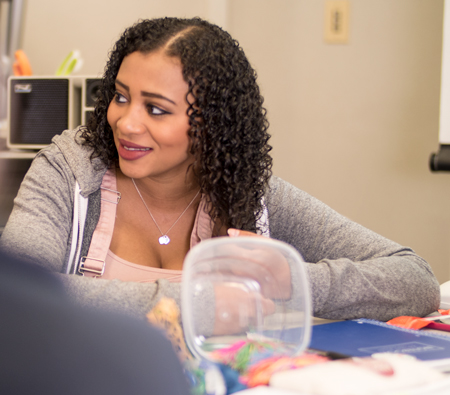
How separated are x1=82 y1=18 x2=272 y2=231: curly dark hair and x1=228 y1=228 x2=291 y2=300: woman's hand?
2.16ft

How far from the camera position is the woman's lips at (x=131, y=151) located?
103 cm

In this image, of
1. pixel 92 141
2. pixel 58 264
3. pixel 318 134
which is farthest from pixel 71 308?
pixel 318 134

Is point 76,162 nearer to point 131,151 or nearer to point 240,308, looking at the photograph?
point 131,151

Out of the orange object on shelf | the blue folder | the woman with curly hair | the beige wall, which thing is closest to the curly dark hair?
the woman with curly hair

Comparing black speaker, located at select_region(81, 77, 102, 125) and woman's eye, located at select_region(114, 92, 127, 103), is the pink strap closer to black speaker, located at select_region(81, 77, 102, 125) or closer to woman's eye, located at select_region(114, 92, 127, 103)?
woman's eye, located at select_region(114, 92, 127, 103)

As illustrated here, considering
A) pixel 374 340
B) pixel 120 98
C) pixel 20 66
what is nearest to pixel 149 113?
pixel 120 98

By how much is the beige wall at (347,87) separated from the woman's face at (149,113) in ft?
5.92

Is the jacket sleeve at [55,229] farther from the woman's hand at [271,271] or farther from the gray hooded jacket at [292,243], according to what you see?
the woman's hand at [271,271]

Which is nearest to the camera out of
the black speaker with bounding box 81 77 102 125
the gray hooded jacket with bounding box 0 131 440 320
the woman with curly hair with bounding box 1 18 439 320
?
the gray hooded jacket with bounding box 0 131 440 320

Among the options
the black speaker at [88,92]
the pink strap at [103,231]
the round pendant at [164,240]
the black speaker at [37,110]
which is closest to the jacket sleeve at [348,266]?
the round pendant at [164,240]

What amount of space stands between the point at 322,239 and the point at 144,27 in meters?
0.59

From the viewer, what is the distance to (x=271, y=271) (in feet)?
1.40

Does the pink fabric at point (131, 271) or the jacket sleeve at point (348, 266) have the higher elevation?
the jacket sleeve at point (348, 266)

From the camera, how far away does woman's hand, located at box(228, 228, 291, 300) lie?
1.35 feet
